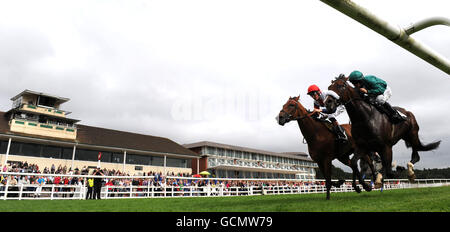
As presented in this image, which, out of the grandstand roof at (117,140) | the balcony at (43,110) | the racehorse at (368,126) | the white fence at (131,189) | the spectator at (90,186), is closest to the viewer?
the racehorse at (368,126)

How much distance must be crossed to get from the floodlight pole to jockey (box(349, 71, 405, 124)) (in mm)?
4812

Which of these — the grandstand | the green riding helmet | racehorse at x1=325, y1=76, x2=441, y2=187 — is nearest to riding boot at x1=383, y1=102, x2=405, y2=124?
racehorse at x1=325, y1=76, x2=441, y2=187

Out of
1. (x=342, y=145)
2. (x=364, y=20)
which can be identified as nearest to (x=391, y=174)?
(x=342, y=145)

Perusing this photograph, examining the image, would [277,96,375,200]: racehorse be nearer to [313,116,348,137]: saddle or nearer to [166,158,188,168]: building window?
[313,116,348,137]: saddle

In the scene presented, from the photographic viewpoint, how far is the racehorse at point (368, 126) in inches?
230

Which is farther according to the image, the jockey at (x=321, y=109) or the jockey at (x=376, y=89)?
the jockey at (x=321, y=109)

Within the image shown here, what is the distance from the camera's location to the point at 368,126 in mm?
5898

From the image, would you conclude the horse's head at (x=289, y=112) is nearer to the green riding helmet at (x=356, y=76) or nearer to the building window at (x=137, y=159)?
the green riding helmet at (x=356, y=76)

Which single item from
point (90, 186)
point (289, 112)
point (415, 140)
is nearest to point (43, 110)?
point (90, 186)

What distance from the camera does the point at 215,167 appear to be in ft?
165

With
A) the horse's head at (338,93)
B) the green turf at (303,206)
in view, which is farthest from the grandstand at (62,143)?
the horse's head at (338,93)

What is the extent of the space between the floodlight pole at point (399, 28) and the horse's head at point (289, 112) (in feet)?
19.2

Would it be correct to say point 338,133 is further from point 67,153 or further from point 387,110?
point 67,153
